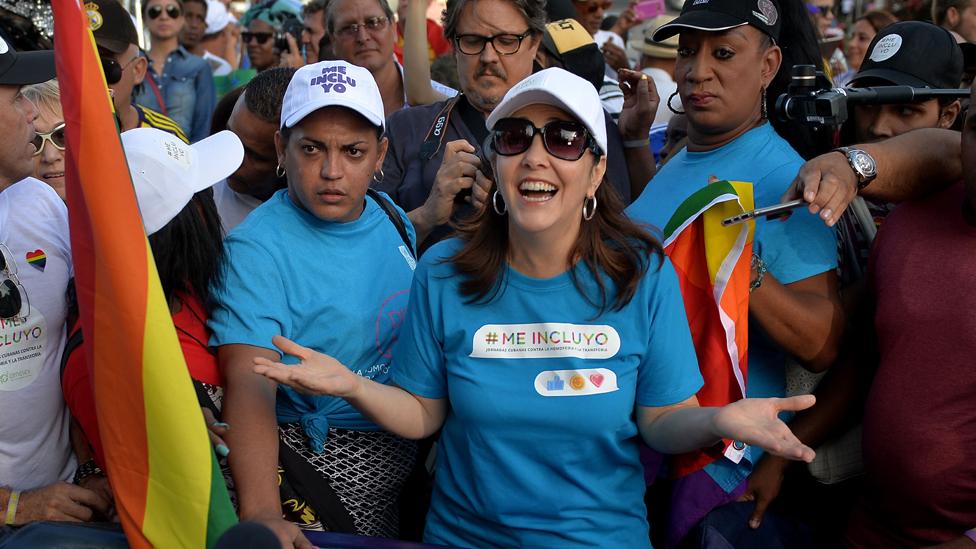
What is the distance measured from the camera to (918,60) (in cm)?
299

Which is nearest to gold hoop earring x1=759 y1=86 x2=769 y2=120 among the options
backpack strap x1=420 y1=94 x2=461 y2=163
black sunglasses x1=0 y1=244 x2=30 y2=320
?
backpack strap x1=420 y1=94 x2=461 y2=163

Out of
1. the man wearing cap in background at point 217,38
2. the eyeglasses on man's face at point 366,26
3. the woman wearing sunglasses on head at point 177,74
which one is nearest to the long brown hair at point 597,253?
the eyeglasses on man's face at point 366,26

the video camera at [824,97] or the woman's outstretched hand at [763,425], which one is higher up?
the video camera at [824,97]

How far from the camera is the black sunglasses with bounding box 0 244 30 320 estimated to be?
2.46 m

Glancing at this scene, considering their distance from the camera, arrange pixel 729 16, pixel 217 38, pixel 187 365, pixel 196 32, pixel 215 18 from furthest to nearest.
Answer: pixel 217 38 < pixel 215 18 < pixel 196 32 < pixel 729 16 < pixel 187 365

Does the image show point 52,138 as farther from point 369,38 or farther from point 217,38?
point 217,38

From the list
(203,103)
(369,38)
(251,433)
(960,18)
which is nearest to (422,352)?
(251,433)

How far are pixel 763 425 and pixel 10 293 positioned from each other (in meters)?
1.82

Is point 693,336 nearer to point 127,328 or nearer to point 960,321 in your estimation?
point 960,321

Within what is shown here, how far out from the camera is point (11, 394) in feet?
8.08

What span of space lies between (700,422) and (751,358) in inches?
27.1

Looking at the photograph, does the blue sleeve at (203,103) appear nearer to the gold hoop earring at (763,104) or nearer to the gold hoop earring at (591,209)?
the gold hoop earring at (763,104)

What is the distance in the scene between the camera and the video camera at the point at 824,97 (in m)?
2.56

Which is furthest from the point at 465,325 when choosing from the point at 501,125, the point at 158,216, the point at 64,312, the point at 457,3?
the point at 457,3
